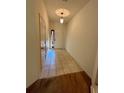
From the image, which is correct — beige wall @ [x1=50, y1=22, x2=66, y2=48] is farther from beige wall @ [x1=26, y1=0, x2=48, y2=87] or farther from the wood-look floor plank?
beige wall @ [x1=26, y1=0, x2=48, y2=87]

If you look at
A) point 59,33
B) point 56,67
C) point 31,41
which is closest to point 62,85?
point 31,41

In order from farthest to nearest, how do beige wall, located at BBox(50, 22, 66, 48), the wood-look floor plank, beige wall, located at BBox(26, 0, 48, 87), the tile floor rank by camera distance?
beige wall, located at BBox(50, 22, 66, 48)
the tile floor
the wood-look floor plank
beige wall, located at BBox(26, 0, 48, 87)

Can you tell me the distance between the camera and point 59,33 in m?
10.2

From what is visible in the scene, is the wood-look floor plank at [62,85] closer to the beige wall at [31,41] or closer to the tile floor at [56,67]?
the beige wall at [31,41]

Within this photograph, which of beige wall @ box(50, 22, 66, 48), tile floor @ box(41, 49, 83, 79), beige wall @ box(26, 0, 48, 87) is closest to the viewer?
beige wall @ box(26, 0, 48, 87)

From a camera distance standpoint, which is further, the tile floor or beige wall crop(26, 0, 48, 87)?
the tile floor

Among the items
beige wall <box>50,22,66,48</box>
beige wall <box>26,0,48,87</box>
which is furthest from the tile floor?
beige wall <box>50,22,66,48</box>

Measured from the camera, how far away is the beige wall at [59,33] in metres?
10.0

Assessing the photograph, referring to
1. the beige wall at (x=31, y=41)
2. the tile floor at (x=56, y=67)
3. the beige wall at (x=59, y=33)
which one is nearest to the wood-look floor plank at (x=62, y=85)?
the beige wall at (x=31, y=41)

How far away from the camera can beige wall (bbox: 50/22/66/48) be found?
32.9 feet

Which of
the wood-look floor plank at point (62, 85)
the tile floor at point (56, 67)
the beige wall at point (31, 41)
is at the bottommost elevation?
the wood-look floor plank at point (62, 85)
